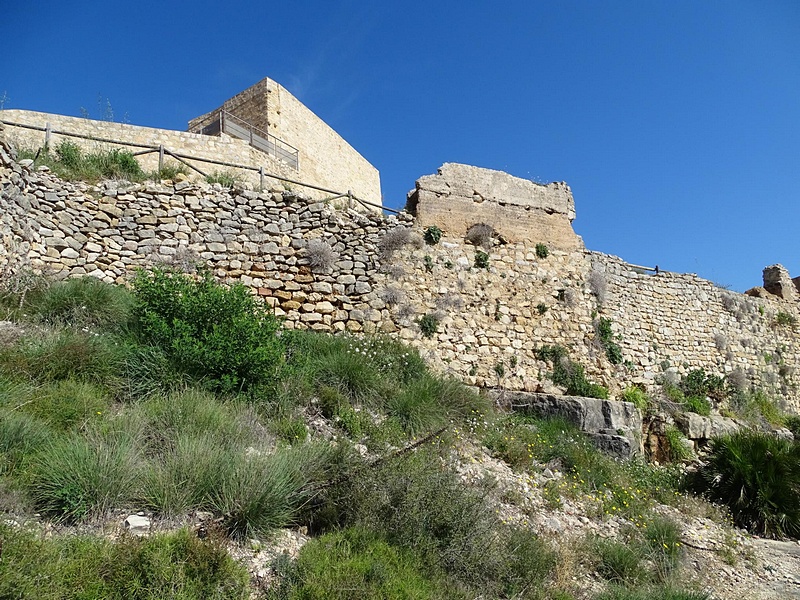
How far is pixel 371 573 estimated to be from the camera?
4.70m

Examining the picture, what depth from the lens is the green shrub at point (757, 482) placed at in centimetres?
934

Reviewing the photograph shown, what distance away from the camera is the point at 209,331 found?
7.88 m

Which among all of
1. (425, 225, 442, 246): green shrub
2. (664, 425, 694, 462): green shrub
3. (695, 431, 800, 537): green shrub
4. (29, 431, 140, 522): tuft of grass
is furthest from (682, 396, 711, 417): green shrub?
(29, 431, 140, 522): tuft of grass

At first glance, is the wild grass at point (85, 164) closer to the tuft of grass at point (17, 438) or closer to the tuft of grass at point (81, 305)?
the tuft of grass at point (81, 305)

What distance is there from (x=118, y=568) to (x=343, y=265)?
812cm

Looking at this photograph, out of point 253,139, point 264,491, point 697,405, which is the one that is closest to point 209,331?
point 264,491

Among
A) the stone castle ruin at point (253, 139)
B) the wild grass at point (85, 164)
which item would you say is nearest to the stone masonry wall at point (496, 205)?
the stone castle ruin at point (253, 139)

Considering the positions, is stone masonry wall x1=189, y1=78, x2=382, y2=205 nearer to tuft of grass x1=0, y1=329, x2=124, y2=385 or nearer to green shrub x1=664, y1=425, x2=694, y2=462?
tuft of grass x1=0, y1=329, x2=124, y2=385

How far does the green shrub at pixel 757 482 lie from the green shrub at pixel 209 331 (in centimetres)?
815

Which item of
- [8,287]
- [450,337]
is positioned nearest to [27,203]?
[8,287]

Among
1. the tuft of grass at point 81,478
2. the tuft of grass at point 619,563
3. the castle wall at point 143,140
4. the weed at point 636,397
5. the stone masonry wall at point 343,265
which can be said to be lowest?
the tuft of grass at point 619,563

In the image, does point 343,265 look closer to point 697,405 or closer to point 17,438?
point 17,438

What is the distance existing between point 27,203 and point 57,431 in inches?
242

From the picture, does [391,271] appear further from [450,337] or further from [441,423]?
[441,423]
